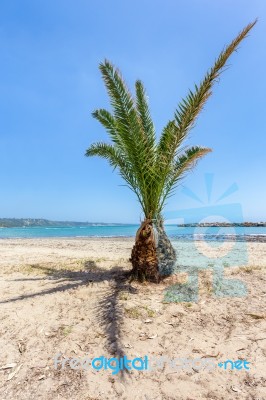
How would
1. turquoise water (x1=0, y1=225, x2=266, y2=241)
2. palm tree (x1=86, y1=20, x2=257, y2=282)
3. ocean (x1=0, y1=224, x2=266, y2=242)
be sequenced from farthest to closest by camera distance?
turquoise water (x1=0, y1=225, x2=266, y2=241), ocean (x1=0, y1=224, x2=266, y2=242), palm tree (x1=86, y1=20, x2=257, y2=282)

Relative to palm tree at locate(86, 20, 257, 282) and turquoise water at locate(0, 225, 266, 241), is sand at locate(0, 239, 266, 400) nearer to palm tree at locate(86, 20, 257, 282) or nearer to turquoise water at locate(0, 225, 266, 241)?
palm tree at locate(86, 20, 257, 282)

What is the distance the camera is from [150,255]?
6590 millimetres

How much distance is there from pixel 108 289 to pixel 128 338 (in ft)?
6.49

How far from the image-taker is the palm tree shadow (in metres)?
4.26

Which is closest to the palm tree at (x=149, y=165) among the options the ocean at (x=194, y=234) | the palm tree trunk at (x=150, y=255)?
the palm tree trunk at (x=150, y=255)

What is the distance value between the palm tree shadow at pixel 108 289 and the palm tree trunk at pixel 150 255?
46cm

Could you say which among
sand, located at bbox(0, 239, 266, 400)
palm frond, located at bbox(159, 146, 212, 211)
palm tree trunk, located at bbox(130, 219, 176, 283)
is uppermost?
palm frond, located at bbox(159, 146, 212, 211)

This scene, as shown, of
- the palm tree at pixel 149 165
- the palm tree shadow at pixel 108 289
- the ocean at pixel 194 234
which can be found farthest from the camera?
the ocean at pixel 194 234

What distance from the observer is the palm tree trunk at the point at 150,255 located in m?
6.59

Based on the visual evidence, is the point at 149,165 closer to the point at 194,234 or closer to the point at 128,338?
the point at 128,338

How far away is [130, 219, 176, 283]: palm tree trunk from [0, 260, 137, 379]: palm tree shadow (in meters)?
0.46

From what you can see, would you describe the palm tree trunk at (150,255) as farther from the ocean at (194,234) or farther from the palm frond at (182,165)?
the ocean at (194,234)

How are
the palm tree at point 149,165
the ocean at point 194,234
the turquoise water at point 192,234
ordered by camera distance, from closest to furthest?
the palm tree at point 149,165 < the ocean at point 194,234 < the turquoise water at point 192,234

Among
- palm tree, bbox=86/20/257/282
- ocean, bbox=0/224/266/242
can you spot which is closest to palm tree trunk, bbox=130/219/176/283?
palm tree, bbox=86/20/257/282
